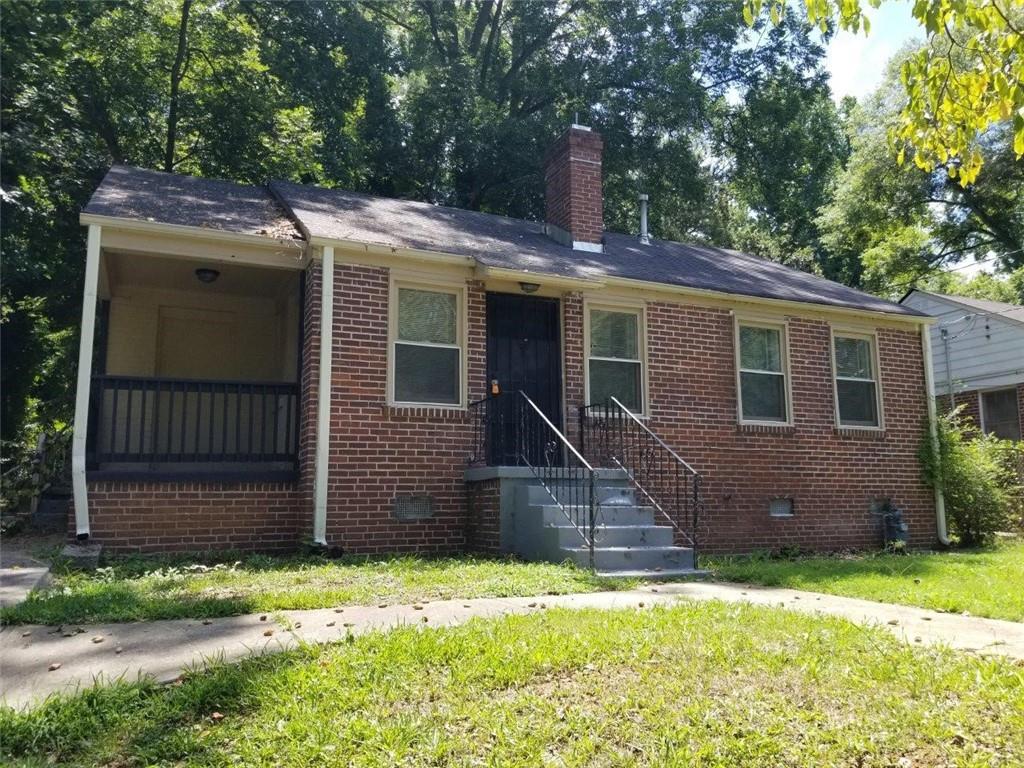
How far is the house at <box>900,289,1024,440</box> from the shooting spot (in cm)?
1644

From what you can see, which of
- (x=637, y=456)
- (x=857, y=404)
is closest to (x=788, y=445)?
(x=857, y=404)

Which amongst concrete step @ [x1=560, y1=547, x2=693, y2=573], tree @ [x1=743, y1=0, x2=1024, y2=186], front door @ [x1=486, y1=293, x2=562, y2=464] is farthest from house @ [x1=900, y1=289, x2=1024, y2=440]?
tree @ [x1=743, y1=0, x2=1024, y2=186]

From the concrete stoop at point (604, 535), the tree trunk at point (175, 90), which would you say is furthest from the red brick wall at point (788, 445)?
the tree trunk at point (175, 90)

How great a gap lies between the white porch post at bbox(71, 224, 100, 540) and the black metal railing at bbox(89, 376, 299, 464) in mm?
416

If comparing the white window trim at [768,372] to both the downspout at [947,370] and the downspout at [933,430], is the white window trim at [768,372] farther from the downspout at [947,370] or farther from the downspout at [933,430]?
the downspout at [947,370]

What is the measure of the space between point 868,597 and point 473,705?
4223 millimetres

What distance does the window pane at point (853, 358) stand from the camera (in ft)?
39.4

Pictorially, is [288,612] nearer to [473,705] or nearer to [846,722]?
[473,705]

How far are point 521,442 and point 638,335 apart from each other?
86.9 inches

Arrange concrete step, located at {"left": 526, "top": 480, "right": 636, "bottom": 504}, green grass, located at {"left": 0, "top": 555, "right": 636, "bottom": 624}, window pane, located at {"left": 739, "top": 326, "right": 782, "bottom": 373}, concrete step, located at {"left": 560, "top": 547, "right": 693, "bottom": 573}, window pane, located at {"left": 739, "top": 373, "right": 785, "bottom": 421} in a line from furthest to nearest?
window pane, located at {"left": 739, "top": 326, "right": 782, "bottom": 373}
window pane, located at {"left": 739, "top": 373, "right": 785, "bottom": 421}
concrete step, located at {"left": 526, "top": 480, "right": 636, "bottom": 504}
concrete step, located at {"left": 560, "top": 547, "right": 693, "bottom": 573}
green grass, located at {"left": 0, "top": 555, "right": 636, "bottom": 624}

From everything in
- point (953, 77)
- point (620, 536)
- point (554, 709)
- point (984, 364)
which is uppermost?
point (984, 364)

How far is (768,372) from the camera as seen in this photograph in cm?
1141

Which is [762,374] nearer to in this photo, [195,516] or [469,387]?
[469,387]

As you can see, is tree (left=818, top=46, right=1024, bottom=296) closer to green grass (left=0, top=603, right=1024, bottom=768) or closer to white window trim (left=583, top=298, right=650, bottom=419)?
white window trim (left=583, top=298, right=650, bottom=419)
